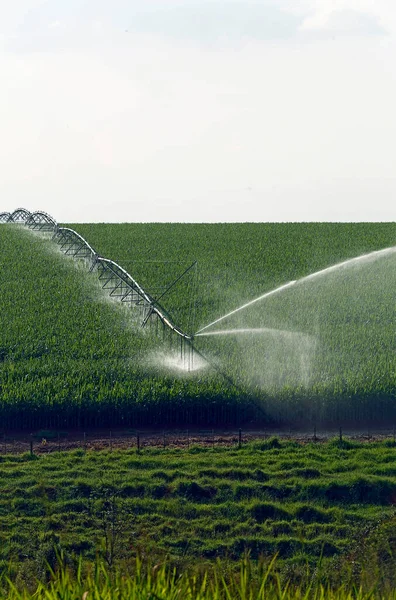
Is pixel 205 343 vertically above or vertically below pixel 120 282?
below

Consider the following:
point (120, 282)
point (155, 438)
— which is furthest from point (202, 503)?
point (120, 282)

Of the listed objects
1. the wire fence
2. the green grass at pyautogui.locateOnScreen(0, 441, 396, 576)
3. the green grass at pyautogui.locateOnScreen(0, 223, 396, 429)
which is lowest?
the green grass at pyautogui.locateOnScreen(0, 441, 396, 576)

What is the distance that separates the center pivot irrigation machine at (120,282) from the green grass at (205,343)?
1.63 feet

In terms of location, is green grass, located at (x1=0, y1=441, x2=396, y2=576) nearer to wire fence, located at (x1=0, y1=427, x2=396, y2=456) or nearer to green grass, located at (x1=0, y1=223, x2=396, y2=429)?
wire fence, located at (x1=0, y1=427, x2=396, y2=456)

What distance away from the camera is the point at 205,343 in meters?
30.6

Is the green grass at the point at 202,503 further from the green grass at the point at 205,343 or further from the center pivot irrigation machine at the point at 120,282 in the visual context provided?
the center pivot irrigation machine at the point at 120,282

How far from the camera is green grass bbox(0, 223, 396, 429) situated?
2427 centimetres

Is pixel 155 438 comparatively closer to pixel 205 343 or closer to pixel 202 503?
pixel 202 503

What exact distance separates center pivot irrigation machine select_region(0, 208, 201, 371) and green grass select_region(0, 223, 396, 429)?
19.6 inches

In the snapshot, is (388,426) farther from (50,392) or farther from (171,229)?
(171,229)

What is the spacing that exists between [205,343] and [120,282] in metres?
10.5

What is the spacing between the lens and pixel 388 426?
936 inches

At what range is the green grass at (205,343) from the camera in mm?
24266
